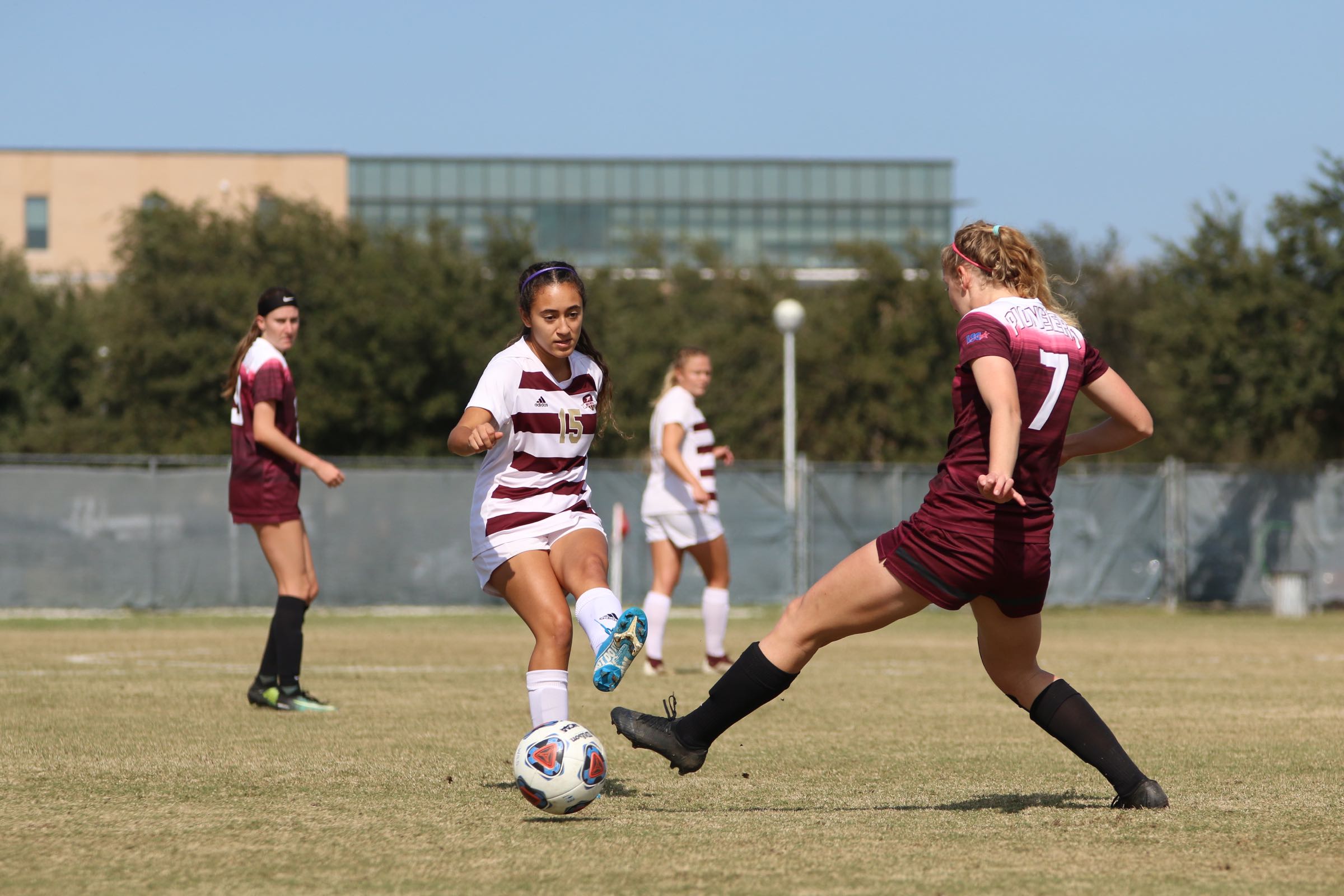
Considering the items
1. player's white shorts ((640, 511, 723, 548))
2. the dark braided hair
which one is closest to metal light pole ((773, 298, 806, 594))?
player's white shorts ((640, 511, 723, 548))

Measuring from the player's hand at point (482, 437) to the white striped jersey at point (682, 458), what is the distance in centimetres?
608

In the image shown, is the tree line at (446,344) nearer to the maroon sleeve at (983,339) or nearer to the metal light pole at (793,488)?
the metal light pole at (793,488)

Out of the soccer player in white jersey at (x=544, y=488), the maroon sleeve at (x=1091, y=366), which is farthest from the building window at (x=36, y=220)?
the maroon sleeve at (x=1091, y=366)

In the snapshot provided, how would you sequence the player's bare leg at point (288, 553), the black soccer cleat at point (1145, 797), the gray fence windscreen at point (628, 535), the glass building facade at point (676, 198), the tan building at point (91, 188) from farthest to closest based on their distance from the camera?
the glass building facade at point (676, 198) < the tan building at point (91, 188) < the gray fence windscreen at point (628, 535) < the player's bare leg at point (288, 553) < the black soccer cleat at point (1145, 797)

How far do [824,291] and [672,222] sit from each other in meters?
46.7

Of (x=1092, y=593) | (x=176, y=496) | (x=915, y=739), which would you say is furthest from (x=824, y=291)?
(x=915, y=739)

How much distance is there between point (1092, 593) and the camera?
74.2 ft

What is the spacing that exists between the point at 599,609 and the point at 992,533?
4.32ft

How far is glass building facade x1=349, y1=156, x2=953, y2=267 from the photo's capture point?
91.6 m

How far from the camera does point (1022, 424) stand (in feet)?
16.0

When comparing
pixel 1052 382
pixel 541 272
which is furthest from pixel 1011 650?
pixel 541 272

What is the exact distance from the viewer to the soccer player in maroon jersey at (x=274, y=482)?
332 inches

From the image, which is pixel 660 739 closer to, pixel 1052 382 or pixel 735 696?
pixel 735 696

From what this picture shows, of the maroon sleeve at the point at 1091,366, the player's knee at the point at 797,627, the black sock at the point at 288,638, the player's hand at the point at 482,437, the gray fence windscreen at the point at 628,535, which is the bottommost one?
the gray fence windscreen at the point at 628,535
